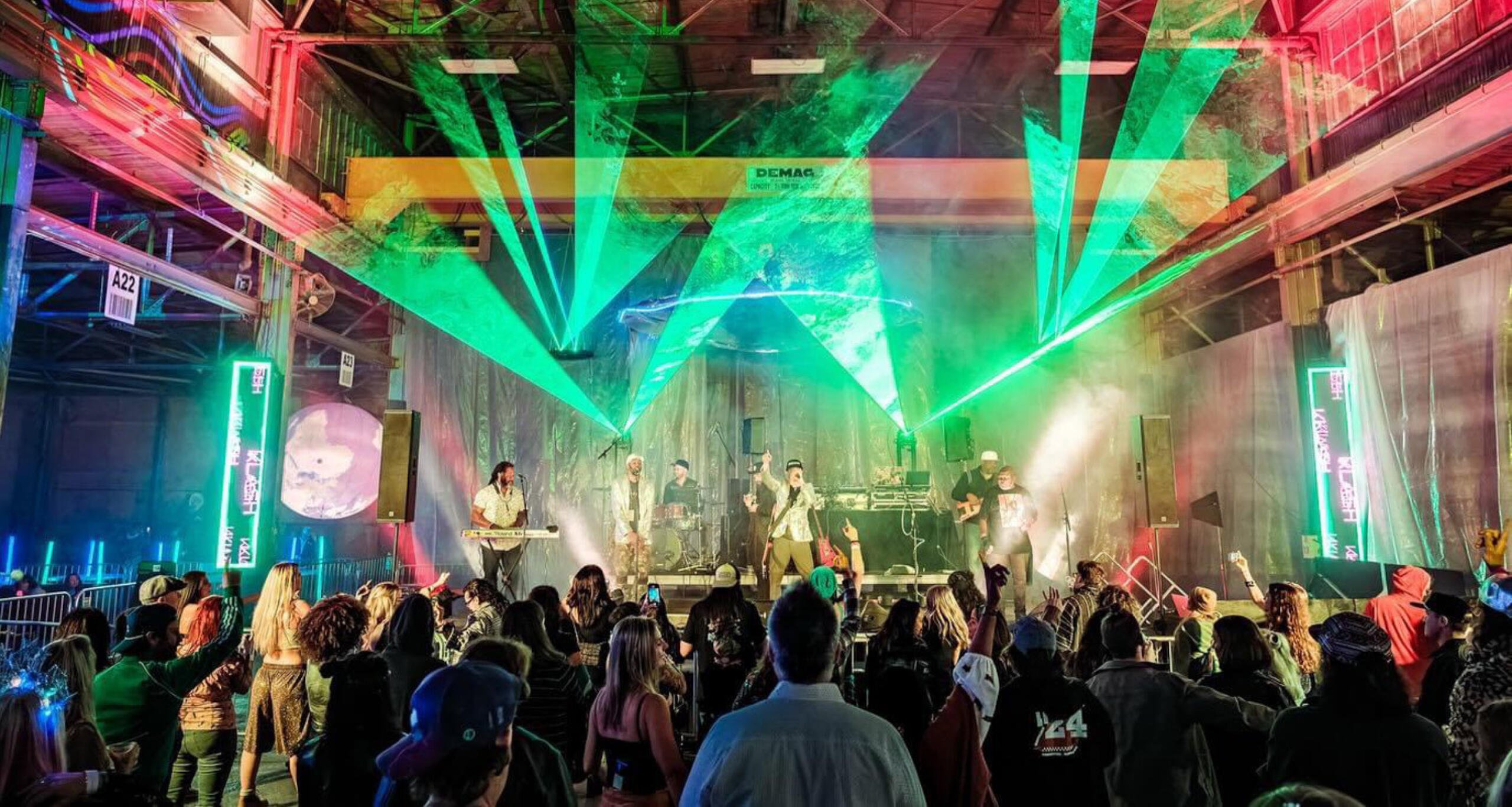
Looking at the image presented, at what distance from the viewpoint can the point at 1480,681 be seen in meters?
2.51

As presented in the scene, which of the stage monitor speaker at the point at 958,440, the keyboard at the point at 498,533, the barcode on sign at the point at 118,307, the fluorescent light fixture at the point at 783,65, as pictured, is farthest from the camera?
the stage monitor speaker at the point at 958,440

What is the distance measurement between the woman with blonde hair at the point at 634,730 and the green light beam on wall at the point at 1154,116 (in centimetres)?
1021

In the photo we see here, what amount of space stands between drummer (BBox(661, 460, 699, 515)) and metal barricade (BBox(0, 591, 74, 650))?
6.75 metres

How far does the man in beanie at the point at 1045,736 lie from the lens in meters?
2.43

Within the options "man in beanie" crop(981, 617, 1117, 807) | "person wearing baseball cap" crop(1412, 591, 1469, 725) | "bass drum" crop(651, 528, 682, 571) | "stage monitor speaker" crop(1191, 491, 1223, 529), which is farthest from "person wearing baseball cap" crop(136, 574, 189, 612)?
"stage monitor speaker" crop(1191, 491, 1223, 529)

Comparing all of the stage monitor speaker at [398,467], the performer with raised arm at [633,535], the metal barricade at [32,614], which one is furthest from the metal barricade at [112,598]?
the performer with raised arm at [633,535]

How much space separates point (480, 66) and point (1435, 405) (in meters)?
11.1

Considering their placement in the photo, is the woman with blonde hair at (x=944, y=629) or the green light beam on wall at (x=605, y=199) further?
the green light beam on wall at (x=605, y=199)

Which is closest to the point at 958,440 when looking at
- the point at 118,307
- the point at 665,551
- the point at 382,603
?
the point at 665,551

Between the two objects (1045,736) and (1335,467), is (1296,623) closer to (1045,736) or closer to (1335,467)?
(1045,736)

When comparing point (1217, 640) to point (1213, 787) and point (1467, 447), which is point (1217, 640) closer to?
point (1213, 787)

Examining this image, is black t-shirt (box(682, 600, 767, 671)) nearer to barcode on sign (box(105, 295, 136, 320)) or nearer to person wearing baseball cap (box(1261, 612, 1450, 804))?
person wearing baseball cap (box(1261, 612, 1450, 804))

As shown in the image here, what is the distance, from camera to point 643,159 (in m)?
11.9

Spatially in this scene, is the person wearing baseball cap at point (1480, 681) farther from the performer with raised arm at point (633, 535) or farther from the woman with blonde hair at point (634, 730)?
the performer with raised arm at point (633, 535)
